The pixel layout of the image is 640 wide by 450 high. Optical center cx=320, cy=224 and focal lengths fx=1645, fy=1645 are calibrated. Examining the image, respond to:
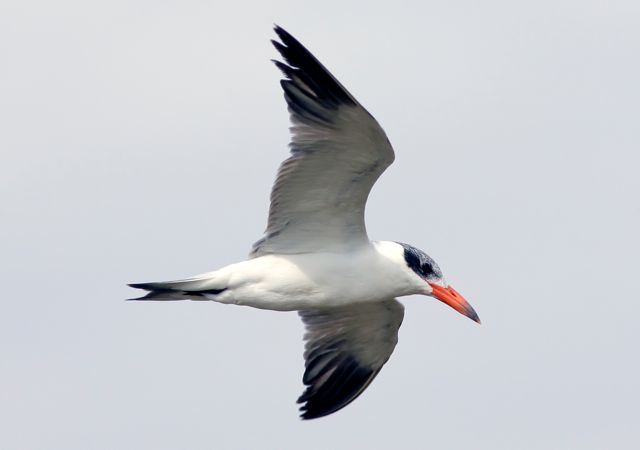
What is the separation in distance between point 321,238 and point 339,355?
1.95 meters

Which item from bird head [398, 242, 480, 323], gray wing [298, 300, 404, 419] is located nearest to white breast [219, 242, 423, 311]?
bird head [398, 242, 480, 323]

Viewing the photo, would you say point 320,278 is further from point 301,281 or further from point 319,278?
point 301,281

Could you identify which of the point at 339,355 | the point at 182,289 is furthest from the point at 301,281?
the point at 339,355

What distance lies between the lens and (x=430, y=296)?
51.1 ft

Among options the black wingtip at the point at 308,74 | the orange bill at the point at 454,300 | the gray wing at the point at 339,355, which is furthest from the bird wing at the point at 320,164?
the gray wing at the point at 339,355

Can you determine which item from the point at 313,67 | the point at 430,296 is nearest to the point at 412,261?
the point at 430,296

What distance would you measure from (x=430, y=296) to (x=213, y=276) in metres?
2.11

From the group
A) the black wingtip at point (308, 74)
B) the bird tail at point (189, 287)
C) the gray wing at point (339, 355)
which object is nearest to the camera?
the black wingtip at point (308, 74)

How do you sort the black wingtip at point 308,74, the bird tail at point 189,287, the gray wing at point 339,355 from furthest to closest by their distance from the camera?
the gray wing at point 339,355, the bird tail at point 189,287, the black wingtip at point 308,74

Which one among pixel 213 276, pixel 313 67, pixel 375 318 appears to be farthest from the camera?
pixel 375 318

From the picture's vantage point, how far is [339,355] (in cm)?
1680

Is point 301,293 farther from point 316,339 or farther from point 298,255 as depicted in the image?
point 316,339

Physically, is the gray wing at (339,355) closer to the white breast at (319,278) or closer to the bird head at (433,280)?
the bird head at (433,280)

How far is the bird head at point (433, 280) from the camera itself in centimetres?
1537
